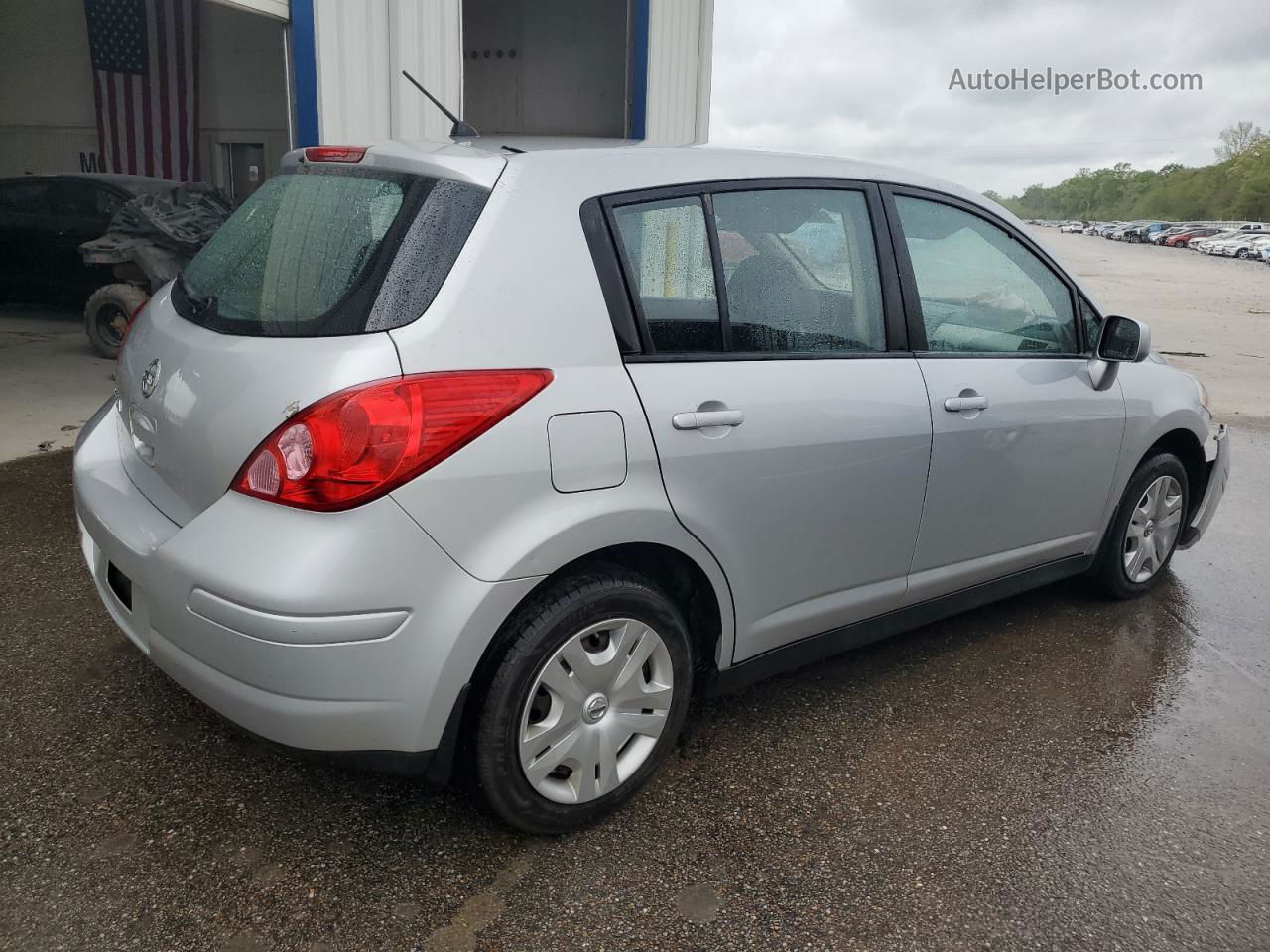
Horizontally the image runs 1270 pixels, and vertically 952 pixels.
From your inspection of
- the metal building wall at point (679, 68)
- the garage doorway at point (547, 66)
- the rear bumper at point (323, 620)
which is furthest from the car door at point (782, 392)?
the garage doorway at point (547, 66)

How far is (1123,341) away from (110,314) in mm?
7972

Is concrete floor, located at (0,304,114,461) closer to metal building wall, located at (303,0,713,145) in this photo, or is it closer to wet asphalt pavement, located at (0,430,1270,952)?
metal building wall, located at (303,0,713,145)

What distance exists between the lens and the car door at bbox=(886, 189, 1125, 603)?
304 centimetres

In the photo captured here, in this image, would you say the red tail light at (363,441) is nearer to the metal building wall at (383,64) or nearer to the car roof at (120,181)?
the metal building wall at (383,64)

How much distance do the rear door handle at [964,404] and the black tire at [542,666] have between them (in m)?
1.10

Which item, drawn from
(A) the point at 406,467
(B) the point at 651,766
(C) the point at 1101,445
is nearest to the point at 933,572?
(C) the point at 1101,445

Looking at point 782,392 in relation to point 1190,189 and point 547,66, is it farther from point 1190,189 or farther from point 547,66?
point 1190,189

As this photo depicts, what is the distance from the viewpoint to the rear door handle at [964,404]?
9.82 ft

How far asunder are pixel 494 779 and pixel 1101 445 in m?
2.49

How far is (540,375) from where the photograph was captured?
2.19m

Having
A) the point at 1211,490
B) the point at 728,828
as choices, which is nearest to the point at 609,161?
the point at 728,828

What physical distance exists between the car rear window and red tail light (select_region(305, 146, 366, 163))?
3 centimetres

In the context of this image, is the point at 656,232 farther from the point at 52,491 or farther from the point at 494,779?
the point at 52,491

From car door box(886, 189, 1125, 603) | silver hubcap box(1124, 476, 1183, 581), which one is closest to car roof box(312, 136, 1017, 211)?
car door box(886, 189, 1125, 603)
